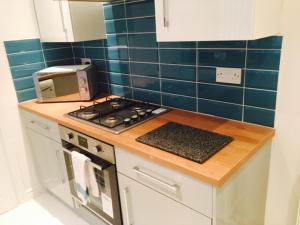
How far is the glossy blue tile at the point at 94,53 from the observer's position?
2213 mm

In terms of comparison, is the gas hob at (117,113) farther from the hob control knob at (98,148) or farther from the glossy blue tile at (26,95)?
the glossy blue tile at (26,95)

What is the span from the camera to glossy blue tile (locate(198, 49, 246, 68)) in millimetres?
1409

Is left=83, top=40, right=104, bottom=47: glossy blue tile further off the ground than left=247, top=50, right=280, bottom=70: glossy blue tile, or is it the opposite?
left=83, top=40, right=104, bottom=47: glossy blue tile

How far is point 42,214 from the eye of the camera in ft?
7.23

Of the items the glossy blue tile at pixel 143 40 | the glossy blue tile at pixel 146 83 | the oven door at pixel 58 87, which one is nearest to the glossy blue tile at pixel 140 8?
the glossy blue tile at pixel 143 40

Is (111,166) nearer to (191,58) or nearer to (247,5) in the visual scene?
(191,58)

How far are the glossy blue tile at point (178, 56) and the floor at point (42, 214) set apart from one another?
1.41 m

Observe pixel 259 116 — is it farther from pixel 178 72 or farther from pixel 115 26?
pixel 115 26

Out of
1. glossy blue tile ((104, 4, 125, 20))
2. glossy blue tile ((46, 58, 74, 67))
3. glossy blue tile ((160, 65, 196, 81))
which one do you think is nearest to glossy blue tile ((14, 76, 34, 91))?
glossy blue tile ((46, 58, 74, 67))

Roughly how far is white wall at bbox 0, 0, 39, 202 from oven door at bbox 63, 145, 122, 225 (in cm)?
66

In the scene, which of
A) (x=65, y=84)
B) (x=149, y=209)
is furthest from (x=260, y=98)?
(x=65, y=84)

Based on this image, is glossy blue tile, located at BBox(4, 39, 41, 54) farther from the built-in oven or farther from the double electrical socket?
the double electrical socket

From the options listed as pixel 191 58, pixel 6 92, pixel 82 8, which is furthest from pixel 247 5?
pixel 6 92

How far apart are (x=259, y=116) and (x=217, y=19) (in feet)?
2.03
